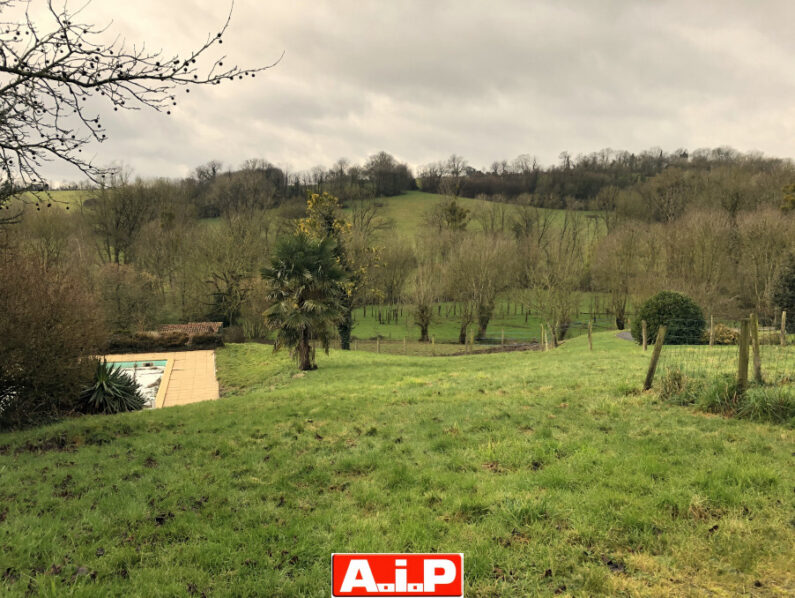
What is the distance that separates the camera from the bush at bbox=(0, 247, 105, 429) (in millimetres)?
8961

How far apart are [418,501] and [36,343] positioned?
9.06 meters

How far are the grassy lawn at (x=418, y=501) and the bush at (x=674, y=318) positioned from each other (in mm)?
14658

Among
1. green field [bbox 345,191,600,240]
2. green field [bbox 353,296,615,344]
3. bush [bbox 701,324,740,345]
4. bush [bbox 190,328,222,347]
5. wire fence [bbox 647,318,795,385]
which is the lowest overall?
green field [bbox 353,296,615,344]

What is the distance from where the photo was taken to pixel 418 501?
4.64m

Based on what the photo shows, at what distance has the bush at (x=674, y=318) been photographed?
65.3ft

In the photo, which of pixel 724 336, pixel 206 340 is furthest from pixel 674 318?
pixel 206 340

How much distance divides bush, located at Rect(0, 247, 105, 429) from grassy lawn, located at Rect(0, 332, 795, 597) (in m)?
1.72

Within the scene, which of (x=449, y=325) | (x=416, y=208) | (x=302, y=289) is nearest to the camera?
(x=302, y=289)

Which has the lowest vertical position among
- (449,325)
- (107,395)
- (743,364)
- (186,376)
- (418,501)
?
(449,325)

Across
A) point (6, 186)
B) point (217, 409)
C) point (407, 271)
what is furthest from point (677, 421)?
point (407, 271)

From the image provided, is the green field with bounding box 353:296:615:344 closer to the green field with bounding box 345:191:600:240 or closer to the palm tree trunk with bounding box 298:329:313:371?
the green field with bounding box 345:191:600:240

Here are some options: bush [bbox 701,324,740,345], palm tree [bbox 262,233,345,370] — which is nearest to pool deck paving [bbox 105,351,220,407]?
palm tree [bbox 262,233,345,370]

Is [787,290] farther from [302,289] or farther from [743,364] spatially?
[302,289]

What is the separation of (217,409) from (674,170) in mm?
72537
